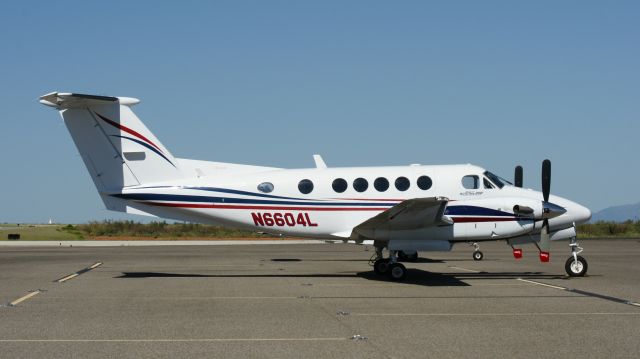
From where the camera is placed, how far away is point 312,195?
68.4 ft

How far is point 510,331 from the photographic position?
34.9ft

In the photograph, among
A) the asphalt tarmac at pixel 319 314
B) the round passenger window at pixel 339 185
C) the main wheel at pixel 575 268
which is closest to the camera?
the asphalt tarmac at pixel 319 314

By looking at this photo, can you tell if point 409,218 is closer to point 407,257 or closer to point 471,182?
point 471,182

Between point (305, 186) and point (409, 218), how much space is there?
10.6ft

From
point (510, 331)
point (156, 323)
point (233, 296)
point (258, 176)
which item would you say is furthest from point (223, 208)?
point (510, 331)

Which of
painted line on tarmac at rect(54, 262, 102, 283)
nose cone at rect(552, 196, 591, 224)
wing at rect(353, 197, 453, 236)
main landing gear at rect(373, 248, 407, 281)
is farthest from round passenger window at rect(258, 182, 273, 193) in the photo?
nose cone at rect(552, 196, 591, 224)

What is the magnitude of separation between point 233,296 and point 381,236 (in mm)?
5803

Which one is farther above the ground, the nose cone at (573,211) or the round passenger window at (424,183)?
the round passenger window at (424,183)

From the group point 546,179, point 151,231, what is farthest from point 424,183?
point 151,231

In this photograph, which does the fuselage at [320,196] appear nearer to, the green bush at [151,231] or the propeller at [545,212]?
the propeller at [545,212]

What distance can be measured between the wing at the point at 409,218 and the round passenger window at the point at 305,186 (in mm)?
1832

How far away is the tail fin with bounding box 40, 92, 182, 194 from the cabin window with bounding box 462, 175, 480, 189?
817 centimetres

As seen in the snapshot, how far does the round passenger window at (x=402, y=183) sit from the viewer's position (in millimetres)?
20641

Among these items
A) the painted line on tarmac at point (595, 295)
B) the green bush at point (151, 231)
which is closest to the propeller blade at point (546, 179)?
the painted line on tarmac at point (595, 295)
